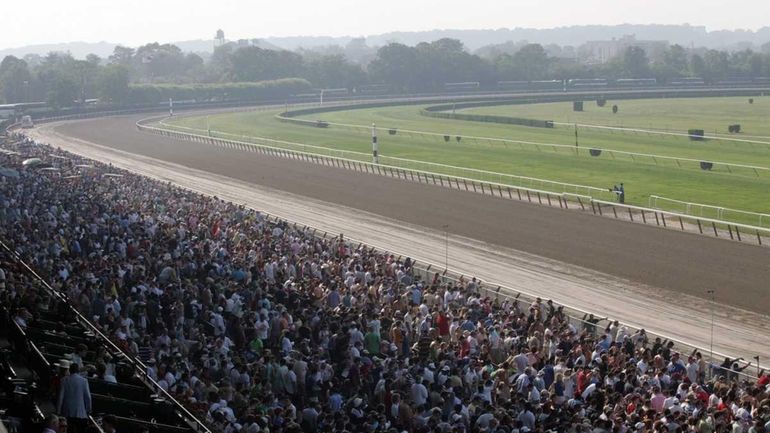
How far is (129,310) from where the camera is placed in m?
12.5

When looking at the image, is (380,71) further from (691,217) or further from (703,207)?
(691,217)

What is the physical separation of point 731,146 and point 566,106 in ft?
123

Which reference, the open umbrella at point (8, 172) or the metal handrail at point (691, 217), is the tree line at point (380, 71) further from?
the metal handrail at point (691, 217)

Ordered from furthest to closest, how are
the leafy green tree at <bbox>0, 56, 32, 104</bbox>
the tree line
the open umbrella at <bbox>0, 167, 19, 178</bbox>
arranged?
the tree line, the leafy green tree at <bbox>0, 56, 32, 104</bbox>, the open umbrella at <bbox>0, 167, 19, 178</bbox>

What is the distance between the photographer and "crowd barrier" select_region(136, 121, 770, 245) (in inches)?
957

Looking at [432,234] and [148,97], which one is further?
[148,97]

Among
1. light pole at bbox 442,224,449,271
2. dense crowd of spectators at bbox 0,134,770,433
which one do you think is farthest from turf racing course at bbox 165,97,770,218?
dense crowd of spectators at bbox 0,134,770,433

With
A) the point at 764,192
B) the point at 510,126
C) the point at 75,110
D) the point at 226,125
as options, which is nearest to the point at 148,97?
the point at 75,110

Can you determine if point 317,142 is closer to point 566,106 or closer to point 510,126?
point 510,126

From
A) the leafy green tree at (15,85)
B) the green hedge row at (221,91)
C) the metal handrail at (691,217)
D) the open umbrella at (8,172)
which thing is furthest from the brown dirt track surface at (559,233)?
the leafy green tree at (15,85)

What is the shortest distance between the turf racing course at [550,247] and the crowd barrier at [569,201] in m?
0.70

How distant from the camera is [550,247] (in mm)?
23922

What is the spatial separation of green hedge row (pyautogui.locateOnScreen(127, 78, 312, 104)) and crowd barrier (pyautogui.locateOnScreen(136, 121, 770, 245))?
53.2 meters

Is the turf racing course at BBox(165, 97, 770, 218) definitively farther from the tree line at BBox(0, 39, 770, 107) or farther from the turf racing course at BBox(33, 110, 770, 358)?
the tree line at BBox(0, 39, 770, 107)
